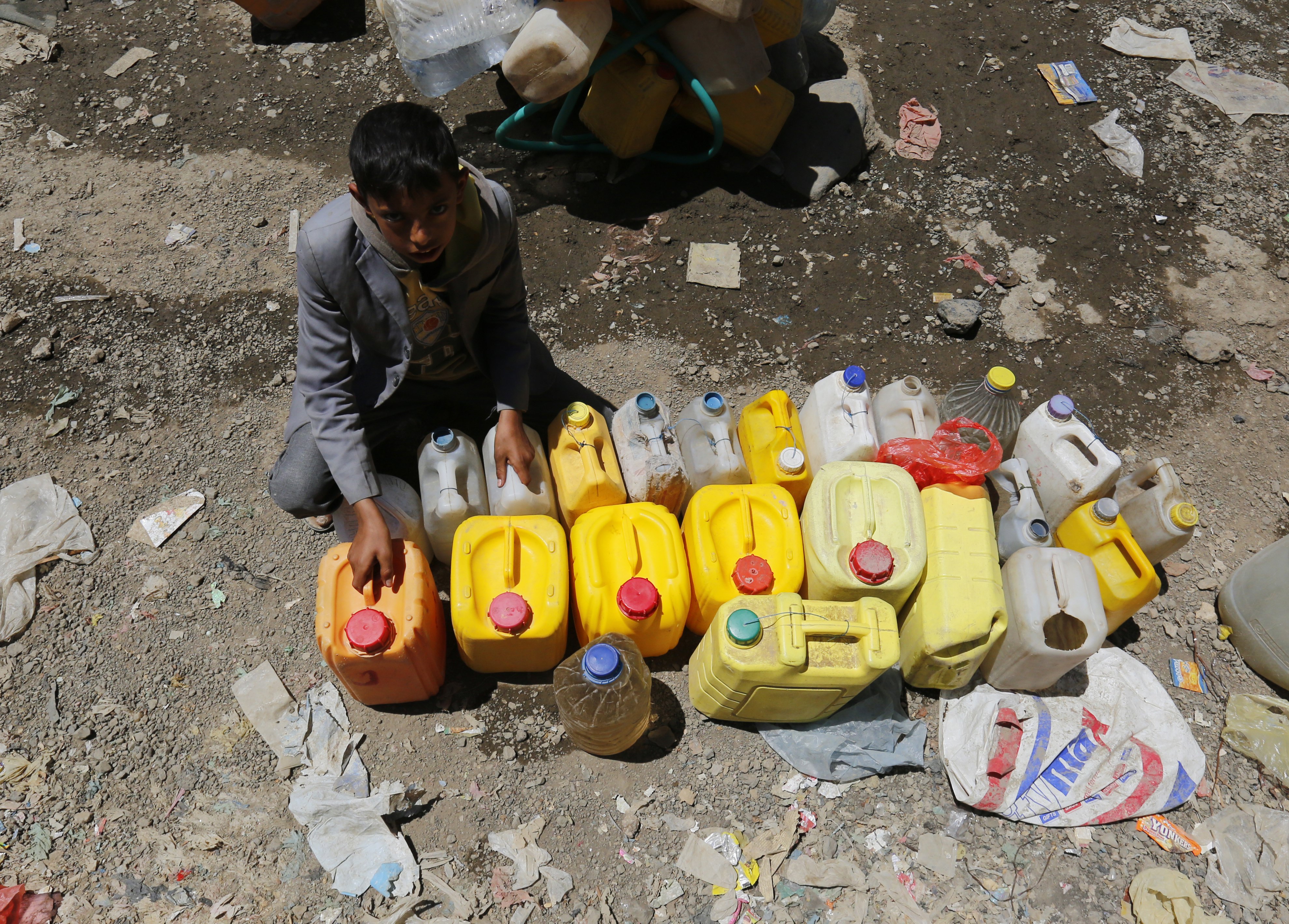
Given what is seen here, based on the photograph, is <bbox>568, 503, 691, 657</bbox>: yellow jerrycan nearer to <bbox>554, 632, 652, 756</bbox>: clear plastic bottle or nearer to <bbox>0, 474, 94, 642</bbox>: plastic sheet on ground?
<bbox>554, 632, 652, 756</bbox>: clear plastic bottle

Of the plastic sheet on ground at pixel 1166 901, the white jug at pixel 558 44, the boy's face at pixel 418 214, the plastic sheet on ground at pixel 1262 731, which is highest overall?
the boy's face at pixel 418 214

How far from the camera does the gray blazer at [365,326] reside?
2.14 meters

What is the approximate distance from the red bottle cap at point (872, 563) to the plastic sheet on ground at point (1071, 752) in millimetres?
607

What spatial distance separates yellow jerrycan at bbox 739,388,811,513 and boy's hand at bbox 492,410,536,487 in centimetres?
77

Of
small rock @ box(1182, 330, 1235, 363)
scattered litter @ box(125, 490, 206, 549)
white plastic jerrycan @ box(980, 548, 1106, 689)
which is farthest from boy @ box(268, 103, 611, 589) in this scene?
small rock @ box(1182, 330, 1235, 363)

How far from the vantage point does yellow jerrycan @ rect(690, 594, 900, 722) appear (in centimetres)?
221

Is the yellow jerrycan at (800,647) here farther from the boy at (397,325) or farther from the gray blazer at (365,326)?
the gray blazer at (365,326)

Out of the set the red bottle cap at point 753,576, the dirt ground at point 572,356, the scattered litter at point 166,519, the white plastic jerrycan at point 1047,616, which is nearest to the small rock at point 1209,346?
the dirt ground at point 572,356

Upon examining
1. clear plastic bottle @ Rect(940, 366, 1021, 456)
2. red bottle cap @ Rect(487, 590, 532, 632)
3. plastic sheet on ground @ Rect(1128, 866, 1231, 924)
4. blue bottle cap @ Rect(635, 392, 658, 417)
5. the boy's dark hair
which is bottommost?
plastic sheet on ground @ Rect(1128, 866, 1231, 924)

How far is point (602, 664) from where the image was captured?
214 cm

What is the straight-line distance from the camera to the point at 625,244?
13.1 feet

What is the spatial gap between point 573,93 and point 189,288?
2095mm

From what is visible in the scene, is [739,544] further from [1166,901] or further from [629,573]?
[1166,901]

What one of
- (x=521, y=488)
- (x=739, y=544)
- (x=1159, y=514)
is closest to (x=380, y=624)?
(x=521, y=488)
